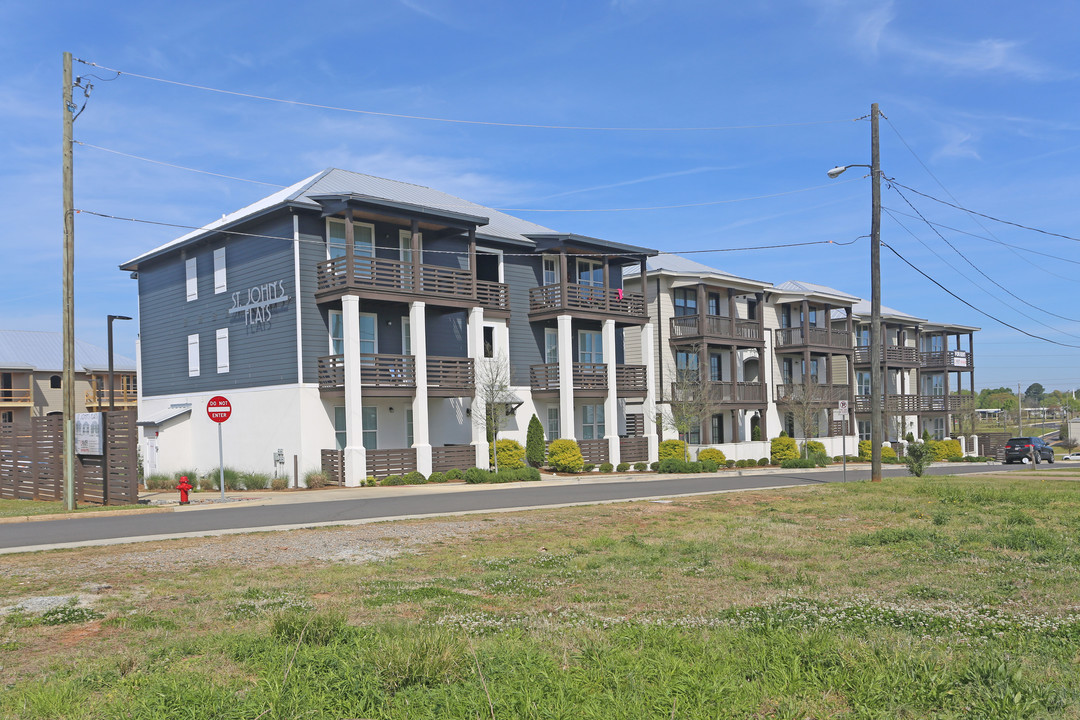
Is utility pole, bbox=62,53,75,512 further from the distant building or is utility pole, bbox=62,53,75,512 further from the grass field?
the distant building

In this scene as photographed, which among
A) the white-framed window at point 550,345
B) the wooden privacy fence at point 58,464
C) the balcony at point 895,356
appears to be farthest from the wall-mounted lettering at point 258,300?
the balcony at point 895,356

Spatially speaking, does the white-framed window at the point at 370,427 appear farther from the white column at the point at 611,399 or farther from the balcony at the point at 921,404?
the balcony at the point at 921,404

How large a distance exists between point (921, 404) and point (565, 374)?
39.5 metres

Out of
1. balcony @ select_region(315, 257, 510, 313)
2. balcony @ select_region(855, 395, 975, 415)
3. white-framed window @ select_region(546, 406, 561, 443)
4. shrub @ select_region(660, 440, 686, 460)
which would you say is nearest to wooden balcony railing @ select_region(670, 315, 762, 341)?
shrub @ select_region(660, 440, 686, 460)

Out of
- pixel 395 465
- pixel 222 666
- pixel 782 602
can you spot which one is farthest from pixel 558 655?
pixel 395 465

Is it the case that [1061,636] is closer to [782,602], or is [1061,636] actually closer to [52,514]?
[782,602]

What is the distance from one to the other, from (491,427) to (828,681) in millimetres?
28480

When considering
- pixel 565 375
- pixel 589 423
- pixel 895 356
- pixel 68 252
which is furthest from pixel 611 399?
pixel 895 356

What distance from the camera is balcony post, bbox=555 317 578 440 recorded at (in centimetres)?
3759

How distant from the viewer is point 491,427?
3369 centimetres

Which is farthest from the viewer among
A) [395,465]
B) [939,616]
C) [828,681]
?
[395,465]

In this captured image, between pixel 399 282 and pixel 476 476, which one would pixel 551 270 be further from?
pixel 476 476

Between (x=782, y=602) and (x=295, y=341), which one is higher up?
(x=295, y=341)

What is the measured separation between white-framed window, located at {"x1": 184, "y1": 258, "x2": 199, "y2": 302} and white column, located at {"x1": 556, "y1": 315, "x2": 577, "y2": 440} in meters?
15.5
